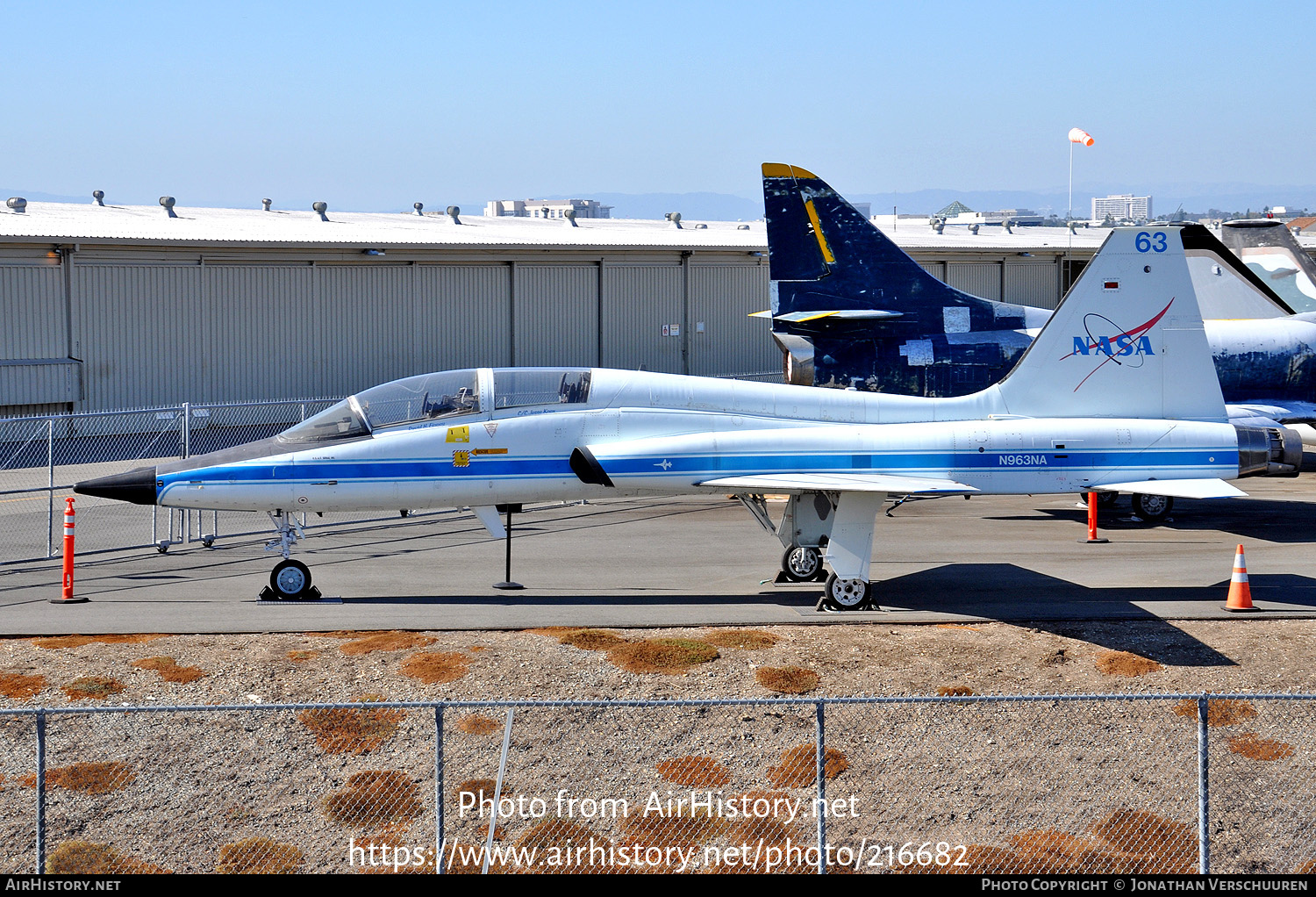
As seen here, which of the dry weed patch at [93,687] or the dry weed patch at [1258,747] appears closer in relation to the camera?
the dry weed patch at [1258,747]

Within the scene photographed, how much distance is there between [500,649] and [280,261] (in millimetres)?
21164

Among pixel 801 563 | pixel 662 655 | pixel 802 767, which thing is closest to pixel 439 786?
pixel 802 767

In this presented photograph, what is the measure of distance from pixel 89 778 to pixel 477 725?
3288 millimetres

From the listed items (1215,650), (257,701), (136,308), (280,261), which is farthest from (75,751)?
(280,261)

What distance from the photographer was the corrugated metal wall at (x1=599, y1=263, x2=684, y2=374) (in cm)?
3706

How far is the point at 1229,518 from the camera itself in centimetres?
2144

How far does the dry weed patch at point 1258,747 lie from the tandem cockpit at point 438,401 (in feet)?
26.3

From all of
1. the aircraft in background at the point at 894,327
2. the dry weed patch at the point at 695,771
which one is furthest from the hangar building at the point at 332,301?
the dry weed patch at the point at 695,771

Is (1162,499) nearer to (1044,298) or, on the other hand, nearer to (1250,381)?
(1250,381)

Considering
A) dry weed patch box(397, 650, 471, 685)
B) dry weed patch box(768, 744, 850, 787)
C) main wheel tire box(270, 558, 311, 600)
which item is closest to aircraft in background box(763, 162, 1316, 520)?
main wheel tire box(270, 558, 311, 600)

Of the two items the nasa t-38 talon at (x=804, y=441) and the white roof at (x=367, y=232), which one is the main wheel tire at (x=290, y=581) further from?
the white roof at (x=367, y=232)

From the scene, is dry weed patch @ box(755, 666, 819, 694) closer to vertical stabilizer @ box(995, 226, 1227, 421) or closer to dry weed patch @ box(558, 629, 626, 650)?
dry weed patch @ box(558, 629, 626, 650)

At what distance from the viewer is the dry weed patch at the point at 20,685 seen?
11.5 m

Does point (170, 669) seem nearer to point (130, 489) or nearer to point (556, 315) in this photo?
point (130, 489)
